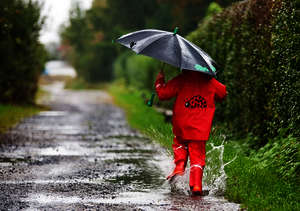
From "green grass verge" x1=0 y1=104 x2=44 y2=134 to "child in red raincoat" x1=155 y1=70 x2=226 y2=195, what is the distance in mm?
→ 7641

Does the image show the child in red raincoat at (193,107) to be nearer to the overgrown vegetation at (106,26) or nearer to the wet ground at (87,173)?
the wet ground at (87,173)

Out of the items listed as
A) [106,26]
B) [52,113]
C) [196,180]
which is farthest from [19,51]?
[106,26]

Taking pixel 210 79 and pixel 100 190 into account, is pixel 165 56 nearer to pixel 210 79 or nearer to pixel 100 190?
pixel 210 79

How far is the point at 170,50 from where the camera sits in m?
6.64

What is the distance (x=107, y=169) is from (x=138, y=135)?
4.70m

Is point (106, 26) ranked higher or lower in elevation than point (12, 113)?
higher

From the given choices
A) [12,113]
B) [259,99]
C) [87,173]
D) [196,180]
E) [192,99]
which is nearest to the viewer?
[196,180]

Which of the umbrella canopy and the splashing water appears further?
the splashing water

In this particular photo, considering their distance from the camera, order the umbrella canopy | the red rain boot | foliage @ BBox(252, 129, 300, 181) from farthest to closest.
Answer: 1. foliage @ BBox(252, 129, 300, 181)
2. the red rain boot
3. the umbrella canopy

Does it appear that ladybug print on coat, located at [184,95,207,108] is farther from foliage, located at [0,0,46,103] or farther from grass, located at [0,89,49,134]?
foliage, located at [0,0,46,103]

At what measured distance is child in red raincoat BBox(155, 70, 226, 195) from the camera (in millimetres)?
6742

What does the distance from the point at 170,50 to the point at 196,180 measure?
161cm

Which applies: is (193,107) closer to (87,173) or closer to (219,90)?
(219,90)

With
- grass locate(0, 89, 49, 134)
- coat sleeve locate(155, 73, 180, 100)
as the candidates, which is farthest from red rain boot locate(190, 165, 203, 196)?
grass locate(0, 89, 49, 134)
